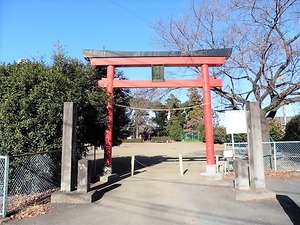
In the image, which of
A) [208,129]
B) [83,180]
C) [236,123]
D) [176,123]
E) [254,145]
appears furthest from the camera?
[176,123]

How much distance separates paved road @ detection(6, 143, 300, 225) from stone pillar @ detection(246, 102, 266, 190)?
83 cm

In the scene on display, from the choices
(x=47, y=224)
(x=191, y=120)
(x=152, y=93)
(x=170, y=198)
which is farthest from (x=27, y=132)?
(x=191, y=120)

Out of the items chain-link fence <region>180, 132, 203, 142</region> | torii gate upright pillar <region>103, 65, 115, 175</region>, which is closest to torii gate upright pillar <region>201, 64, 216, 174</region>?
torii gate upright pillar <region>103, 65, 115, 175</region>

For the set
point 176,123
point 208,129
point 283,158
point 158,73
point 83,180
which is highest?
point 176,123

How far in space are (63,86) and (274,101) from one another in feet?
35.4

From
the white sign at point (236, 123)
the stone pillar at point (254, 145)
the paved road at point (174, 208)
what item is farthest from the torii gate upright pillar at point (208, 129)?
the stone pillar at point (254, 145)

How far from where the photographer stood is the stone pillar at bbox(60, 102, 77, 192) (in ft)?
25.7

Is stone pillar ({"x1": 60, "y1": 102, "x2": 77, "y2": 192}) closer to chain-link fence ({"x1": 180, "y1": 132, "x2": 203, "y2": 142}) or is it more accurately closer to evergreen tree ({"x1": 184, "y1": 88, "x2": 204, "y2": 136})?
evergreen tree ({"x1": 184, "y1": 88, "x2": 204, "y2": 136})

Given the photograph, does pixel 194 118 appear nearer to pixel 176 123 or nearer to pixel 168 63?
pixel 176 123

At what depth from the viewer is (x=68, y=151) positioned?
8.05 m

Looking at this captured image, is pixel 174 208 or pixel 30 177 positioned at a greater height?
pixel 30 177

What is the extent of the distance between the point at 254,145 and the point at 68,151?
5.33 metres

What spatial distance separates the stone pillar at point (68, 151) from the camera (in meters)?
7.84

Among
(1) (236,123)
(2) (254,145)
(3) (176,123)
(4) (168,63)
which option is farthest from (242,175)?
(3) (176,123)
